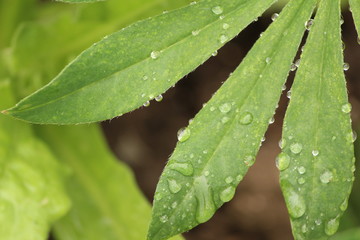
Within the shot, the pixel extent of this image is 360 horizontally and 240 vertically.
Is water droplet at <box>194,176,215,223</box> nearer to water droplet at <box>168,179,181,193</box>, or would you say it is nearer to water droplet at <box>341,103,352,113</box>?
water droplet at <box>168,179,181,193</box>

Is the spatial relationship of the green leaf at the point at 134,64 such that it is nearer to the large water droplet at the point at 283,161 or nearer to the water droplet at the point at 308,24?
the water droplet at the point at 308,24

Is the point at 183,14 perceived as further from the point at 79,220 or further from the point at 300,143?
the point at 79,220

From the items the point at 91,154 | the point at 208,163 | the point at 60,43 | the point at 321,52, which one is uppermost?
the point at 321,52

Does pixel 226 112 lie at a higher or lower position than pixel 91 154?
higher

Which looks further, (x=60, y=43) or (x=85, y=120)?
(x=60, y=43)

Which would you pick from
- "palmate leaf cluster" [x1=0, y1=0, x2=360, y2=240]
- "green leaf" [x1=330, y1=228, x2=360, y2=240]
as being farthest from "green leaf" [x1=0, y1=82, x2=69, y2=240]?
"green leaf" [x1=330, y1=228, x2=360, y2=240]

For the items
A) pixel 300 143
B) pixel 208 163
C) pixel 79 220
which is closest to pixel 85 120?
pixel 208 163

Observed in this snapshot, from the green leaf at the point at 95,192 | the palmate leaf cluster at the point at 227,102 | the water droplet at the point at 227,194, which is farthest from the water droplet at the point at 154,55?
the green leaf at the point at 95,192

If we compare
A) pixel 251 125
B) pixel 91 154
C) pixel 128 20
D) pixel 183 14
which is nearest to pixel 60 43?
pixel 128 20
